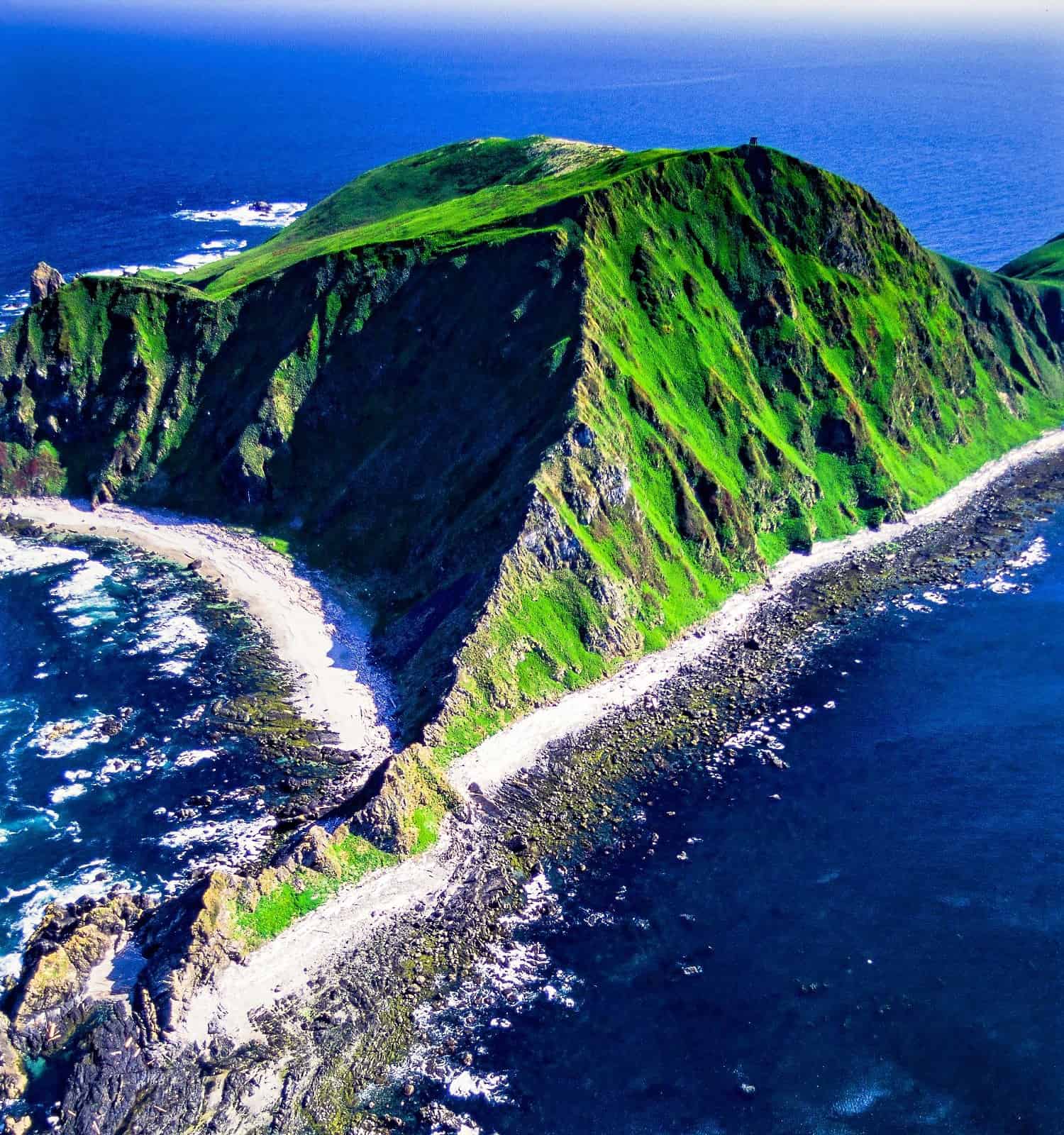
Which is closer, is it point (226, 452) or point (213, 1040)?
point (213, 1040)

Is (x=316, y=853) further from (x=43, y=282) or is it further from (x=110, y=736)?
(x=43, y=282)

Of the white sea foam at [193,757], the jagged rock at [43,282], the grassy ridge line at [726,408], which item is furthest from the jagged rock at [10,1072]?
the jagged rock at [43,282]

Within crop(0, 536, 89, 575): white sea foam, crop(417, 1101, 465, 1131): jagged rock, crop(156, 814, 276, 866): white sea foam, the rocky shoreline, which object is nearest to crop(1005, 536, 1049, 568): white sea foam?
the rocky shoreline

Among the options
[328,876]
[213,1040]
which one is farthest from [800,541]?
[213,1040]

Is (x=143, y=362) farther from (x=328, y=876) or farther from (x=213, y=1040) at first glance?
(x=213, y=1040)

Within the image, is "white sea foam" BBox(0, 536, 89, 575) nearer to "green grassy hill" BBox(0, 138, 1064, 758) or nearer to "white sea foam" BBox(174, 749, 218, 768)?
"green grassy hill" BBox(0, 138, 1064, 758)

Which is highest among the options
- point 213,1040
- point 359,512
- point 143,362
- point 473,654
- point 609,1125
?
point 143,362
